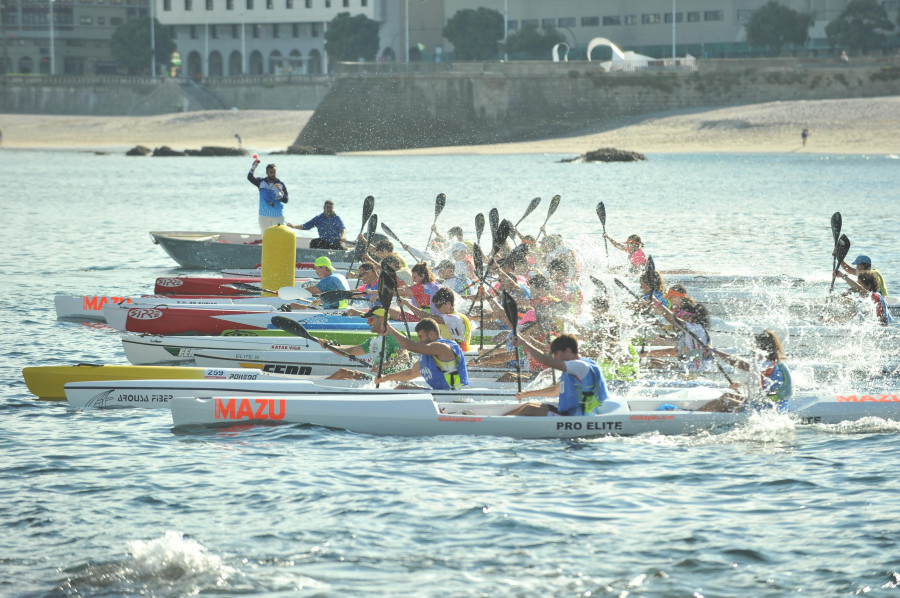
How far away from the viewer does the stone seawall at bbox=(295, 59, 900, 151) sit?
80.2 metres

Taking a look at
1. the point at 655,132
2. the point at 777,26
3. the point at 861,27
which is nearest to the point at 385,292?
the point at 655,132

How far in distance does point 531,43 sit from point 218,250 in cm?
7917

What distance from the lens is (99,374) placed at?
13.2m

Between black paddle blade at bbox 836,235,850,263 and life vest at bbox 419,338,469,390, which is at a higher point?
black paddle blade at bbox 836,235,850,263

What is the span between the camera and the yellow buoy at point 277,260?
1817cm

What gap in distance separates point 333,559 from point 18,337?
1124cm

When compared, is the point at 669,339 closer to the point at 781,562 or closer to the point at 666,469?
the point at 666,469

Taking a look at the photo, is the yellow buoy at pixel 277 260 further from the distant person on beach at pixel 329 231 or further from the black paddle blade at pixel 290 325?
the black paddle blade at pixel 290 325

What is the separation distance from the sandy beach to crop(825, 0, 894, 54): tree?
Result: 16.7 metres

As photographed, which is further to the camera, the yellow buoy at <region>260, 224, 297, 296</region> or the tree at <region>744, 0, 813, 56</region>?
the tree at <region>744, 0, 813, 56</region>

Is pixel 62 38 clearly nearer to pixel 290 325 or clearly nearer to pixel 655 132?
pixel 655 132

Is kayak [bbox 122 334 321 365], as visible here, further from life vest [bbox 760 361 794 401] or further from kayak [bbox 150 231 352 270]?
kayak [bbox 150 231 352 270]

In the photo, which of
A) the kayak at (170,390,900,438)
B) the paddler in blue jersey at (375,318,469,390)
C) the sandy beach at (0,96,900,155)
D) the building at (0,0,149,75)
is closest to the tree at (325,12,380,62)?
the sandy beach at (0,96,900,155)

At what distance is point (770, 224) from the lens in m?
36.0
